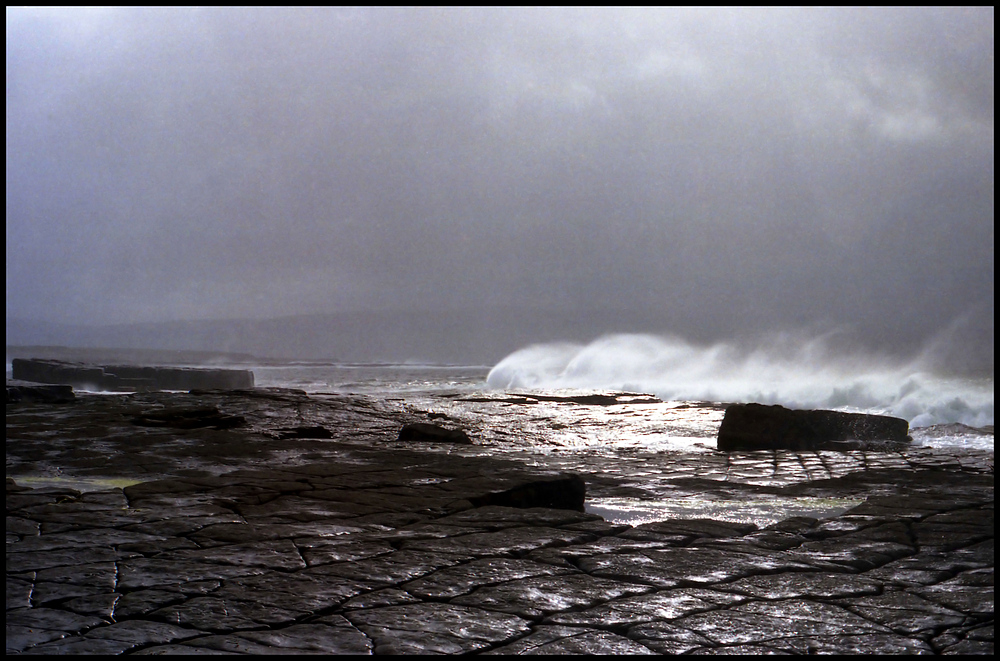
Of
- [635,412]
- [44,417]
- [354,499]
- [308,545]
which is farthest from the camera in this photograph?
[635,412]

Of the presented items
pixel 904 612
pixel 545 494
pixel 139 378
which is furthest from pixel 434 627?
pixel 139 378

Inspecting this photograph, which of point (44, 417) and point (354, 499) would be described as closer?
point (354, 499)

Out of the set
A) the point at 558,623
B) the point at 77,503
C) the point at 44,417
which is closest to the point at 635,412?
the point at 44,417

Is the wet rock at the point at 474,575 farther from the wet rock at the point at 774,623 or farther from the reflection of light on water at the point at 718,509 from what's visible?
the reflection of light on water at the point at 718,509

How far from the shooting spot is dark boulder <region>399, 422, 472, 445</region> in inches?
399

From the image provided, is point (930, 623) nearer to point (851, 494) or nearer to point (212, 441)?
point (851, 494)

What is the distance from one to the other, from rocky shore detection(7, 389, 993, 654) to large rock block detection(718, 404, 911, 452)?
284cm

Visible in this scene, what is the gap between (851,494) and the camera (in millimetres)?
6270

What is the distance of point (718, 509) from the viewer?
5.84 m

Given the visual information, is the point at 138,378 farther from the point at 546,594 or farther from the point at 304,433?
the point at 546,594

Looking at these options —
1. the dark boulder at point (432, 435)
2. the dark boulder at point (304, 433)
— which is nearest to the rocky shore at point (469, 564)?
the dark boulder at point (432, 435)

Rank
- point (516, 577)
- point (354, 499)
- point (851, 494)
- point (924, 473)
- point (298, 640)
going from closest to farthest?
point (298, 640) < point (516, 577) < point (354, 499) < point (851, 494) < point (924, 473)

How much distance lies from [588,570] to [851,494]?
380 cm

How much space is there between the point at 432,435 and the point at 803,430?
209 inches
